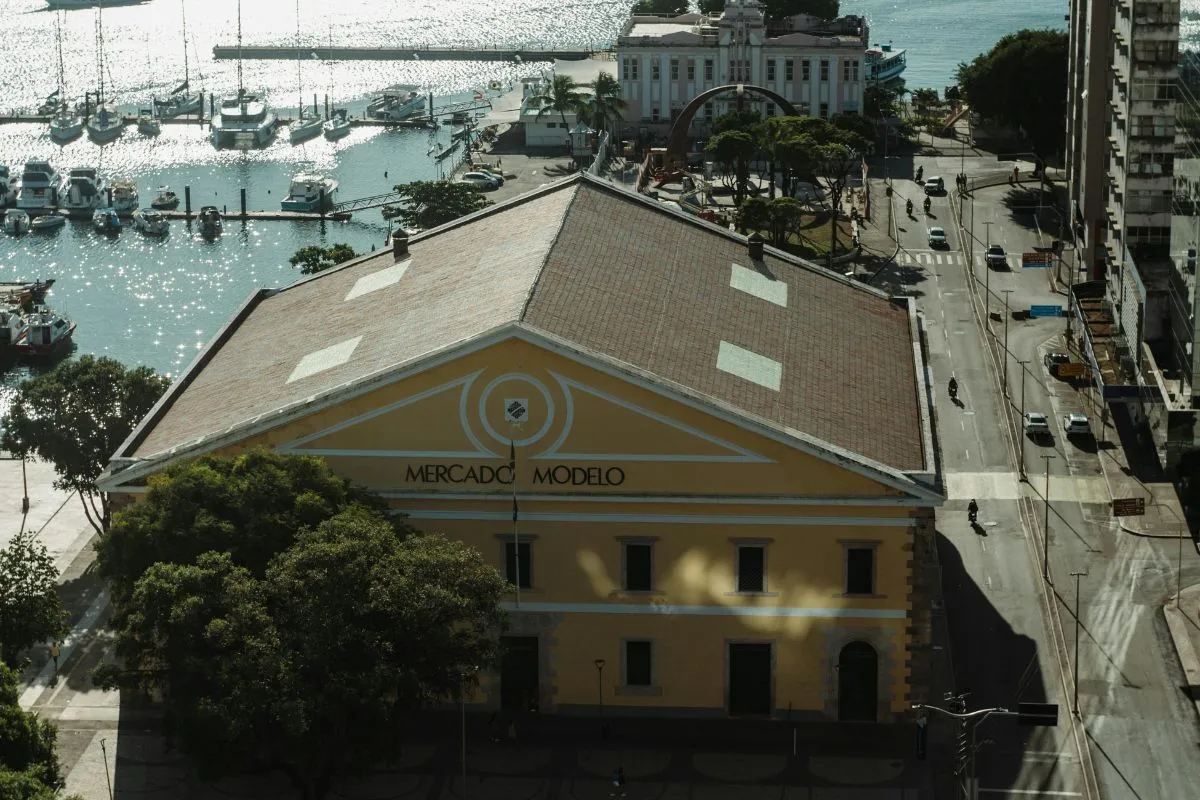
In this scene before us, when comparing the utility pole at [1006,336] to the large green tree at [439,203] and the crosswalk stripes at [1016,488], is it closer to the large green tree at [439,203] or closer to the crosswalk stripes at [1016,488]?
the crosswalk stripes at [1016,488]

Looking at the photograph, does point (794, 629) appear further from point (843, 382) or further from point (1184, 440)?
point (1184, 440)

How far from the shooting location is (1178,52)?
448 feet

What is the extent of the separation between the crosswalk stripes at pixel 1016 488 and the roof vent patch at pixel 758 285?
20224 millimetres

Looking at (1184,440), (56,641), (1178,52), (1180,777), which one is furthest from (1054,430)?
(56,641)

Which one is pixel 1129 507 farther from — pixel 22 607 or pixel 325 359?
pixel 22 607

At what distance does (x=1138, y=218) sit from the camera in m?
141

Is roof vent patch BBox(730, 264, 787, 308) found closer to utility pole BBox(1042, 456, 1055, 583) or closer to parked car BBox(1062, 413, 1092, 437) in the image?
utility pole BBox(1042, 456, 1055, 583)

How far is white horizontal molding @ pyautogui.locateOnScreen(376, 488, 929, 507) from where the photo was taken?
8594 cm

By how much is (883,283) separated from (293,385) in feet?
287

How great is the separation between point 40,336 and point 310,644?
111m

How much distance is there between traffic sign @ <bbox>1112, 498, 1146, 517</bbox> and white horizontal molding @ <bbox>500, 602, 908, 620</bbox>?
27.9 meters

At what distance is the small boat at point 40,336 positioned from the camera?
17975 centimetres

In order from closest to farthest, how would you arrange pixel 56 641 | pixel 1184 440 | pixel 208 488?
pixel 208 488, pixel 56 641, pixel 1184 440

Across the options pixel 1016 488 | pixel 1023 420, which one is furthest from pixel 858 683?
pixel 1023 420
